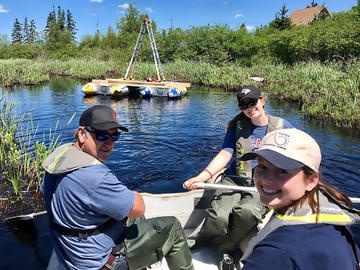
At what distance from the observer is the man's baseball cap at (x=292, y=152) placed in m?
1.09

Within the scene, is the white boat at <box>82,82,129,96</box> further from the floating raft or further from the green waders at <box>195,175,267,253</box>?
the green waders at <box>195,175,267,253</box>

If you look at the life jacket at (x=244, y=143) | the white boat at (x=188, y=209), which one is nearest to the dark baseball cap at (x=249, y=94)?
the life jacket at (x=244, y=143)

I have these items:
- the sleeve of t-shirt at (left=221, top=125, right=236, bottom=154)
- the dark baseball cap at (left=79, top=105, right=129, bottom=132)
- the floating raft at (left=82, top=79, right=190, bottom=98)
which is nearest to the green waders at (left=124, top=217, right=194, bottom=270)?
the dark baseball cap at (left=79, top=105, right=129, bottom=132)

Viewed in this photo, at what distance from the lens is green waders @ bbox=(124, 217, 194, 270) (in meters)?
2.18

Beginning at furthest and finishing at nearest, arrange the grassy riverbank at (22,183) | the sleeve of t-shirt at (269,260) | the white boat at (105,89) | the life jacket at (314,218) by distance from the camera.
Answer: the white boat at (105,89), the grassy riverbank at (22,183), the life jacket at (314,218), the sleeve of t-shirt at (269,260)

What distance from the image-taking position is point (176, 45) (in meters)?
33.7

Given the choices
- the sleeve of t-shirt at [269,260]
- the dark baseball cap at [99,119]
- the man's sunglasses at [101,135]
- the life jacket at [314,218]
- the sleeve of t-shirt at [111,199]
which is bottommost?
the sleeve of t-shirt at [111,199]

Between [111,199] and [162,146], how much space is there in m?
5.80

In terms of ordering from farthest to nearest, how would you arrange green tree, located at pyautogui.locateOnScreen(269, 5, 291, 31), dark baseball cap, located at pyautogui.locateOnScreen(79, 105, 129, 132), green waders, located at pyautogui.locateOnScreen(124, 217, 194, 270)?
green tree, located at pyautogui.locateOnScreen(269, 5, 291, 31) → green waders, located at pyautogui.locateOnScreen(124, 217, 194, 270) → dark baseball cap, located at pyautogui.locateOnScreen(79, 105, 129, 132)

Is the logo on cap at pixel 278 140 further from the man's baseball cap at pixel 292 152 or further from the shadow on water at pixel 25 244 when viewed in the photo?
the shadow on water at pixel 25 244

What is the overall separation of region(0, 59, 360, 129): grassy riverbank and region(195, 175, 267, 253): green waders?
7587 mm

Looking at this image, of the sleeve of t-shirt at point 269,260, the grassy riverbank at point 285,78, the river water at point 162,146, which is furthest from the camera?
the grassy riverbank at point 285,78

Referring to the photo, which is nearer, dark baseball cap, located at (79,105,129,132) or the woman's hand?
dark baseball cap, located at (79,105,129,132)

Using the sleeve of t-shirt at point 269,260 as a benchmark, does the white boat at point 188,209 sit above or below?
below
